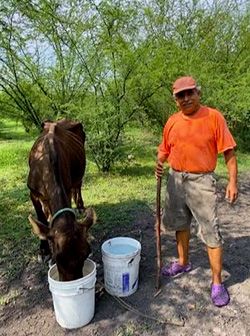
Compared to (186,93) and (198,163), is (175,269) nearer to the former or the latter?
(198,163)

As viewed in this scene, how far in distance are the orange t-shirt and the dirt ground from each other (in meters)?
1.11

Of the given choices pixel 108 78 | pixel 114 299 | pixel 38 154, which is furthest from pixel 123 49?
pixel 114 299

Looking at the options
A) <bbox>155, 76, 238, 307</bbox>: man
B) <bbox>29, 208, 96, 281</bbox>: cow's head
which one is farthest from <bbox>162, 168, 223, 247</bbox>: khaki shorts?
<bbox>29, 208, 96, 281</bbox>: cow's head

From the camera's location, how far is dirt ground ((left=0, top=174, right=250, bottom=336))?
10.0 feet

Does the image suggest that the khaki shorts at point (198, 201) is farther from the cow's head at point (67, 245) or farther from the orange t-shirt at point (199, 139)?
the cow's head at point (67, 245)

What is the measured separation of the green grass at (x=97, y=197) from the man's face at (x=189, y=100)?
6.95 ft

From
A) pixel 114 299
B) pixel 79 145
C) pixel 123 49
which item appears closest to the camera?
pixel 114 299

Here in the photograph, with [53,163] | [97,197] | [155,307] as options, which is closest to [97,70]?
[97,197]

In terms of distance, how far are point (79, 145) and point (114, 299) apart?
2.41 m

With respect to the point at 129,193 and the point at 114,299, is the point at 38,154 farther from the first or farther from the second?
the point at 129,193

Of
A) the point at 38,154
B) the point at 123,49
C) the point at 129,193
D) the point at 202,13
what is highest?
the point at 202,13

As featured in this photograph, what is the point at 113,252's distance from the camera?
3.66m

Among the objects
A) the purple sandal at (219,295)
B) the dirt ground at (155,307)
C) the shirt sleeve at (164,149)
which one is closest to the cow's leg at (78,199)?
the dirt ground at (155,307)

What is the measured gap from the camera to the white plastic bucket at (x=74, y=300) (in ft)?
9.65
